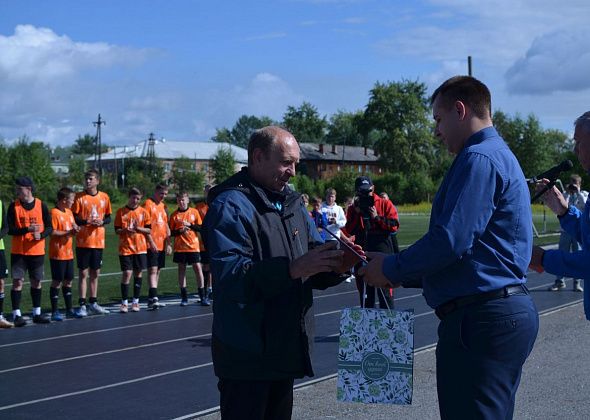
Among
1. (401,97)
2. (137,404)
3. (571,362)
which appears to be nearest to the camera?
(137,404)

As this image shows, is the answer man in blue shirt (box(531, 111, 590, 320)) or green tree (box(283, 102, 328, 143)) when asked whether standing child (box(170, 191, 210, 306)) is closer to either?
man in blue shirt (box(531, 111, 590, 320))

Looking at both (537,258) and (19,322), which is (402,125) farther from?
(537,258)

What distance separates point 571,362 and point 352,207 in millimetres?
4910

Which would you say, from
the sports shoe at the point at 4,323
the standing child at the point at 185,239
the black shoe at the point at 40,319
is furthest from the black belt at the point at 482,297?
the standing child at the point at 185,239

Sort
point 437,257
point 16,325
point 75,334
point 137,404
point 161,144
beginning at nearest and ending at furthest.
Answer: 1. point 437,257
2. point 137,404
3. point 75,334
4. point 16,325
5. point 161,144

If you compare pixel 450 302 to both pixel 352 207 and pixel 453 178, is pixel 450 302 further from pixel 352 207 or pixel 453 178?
pixel 352 207

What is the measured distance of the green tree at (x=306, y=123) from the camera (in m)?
136

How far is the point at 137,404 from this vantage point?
7.12 m

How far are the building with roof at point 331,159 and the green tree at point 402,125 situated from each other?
22944mm

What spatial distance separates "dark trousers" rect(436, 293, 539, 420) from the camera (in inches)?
137

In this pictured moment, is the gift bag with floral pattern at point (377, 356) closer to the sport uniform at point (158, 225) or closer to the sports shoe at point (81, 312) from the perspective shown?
the sports shoe at point (81, 312)

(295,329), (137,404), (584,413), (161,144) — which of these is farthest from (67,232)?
(161,144)

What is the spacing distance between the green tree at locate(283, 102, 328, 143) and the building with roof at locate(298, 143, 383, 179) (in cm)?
585

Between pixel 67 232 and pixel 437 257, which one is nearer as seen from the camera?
pixel 437 257
